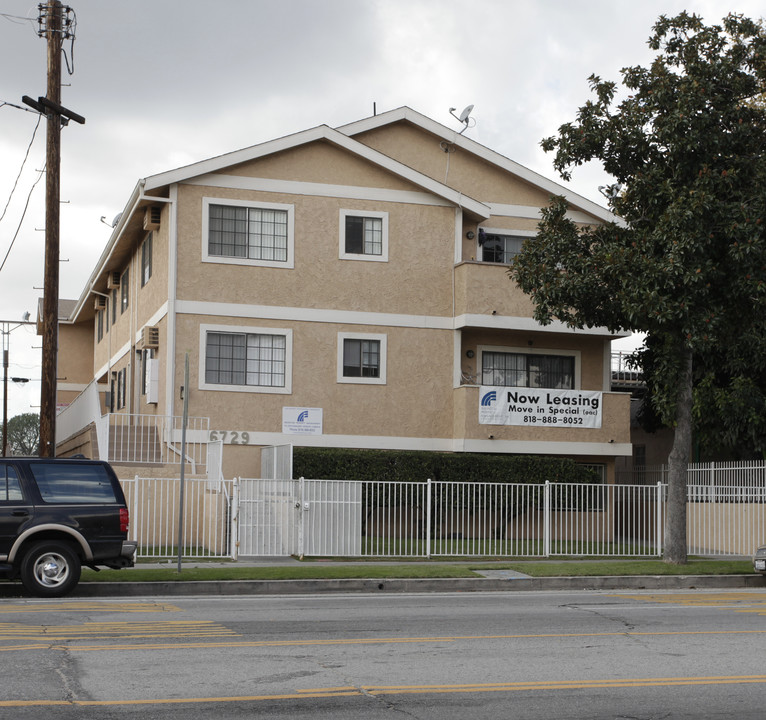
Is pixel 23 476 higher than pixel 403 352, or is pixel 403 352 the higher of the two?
pixel 403 352

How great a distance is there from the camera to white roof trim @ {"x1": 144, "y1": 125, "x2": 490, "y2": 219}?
83.0 ft

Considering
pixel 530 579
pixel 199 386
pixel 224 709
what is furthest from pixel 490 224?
pixel 224 709

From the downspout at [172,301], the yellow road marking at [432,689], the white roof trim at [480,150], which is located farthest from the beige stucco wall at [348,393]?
the yellow road marking at [432,689]

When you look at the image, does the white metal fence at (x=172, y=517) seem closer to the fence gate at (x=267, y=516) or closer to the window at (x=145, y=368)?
the fence gate at (x=267, y=516)

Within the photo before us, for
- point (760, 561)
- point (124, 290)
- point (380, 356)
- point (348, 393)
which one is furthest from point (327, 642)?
point (124, 290)

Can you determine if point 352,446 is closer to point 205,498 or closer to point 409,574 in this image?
point 205,498

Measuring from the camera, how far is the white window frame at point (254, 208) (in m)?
25.7

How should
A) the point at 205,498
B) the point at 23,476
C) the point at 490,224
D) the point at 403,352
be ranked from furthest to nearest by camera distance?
the point at 490,224
the point at 403,352
the point at 205,498
the point at 23,476

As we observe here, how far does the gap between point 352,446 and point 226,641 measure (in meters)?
16.0

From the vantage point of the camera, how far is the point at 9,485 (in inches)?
571

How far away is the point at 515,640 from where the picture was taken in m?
10.7

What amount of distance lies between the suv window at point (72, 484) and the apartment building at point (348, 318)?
9185mm

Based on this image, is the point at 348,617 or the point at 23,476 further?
the point at 23,476

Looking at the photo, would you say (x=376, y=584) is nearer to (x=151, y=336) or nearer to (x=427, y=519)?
(x=427, y=519)
